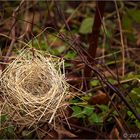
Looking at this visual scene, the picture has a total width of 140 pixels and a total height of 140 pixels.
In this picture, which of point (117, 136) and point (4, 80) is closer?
point (4, 80)

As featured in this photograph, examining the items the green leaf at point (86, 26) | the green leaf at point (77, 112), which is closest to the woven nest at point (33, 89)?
the green leaf at point (77, 112)

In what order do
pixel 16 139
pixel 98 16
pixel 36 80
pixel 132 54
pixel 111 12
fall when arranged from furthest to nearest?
pixel 111 12, pixel 132 54, pixel 98 16, pixel 16 139, pixel 36 80

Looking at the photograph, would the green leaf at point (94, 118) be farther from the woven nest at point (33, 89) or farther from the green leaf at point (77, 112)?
the woven nest at point (33, 89)

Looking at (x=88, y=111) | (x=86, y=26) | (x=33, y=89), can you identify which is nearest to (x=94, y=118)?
(x=88, y=111)

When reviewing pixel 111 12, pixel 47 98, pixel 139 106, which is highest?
pixel 111 12

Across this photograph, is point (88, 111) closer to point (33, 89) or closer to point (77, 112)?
point (77, 112)

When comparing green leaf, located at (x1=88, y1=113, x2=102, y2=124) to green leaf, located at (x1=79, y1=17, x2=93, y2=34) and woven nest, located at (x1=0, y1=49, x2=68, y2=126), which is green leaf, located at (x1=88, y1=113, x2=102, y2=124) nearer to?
woven nest, located at (x1=0, y1=49, x2=68, y2=126)

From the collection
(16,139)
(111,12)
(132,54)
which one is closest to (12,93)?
(16,139)

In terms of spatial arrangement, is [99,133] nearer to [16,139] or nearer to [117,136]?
[117,136]
